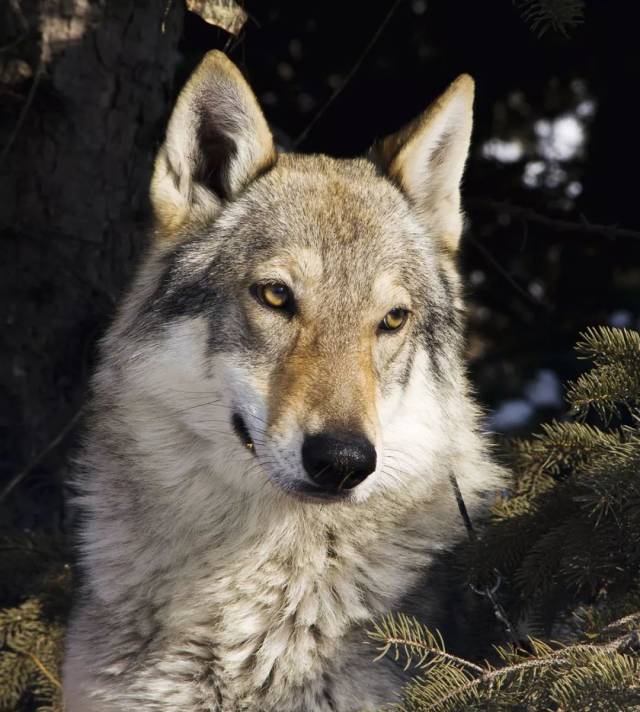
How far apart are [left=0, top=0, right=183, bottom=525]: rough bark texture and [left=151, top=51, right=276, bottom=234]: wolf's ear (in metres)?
1.37

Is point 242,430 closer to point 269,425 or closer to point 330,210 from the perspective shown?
point 269,425

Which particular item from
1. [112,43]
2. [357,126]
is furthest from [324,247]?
[357,126]

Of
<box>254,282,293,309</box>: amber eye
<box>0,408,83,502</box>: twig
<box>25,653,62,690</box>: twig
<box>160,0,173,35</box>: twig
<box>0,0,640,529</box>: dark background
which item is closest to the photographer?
<box>254,282,293,309</box>: amber eye

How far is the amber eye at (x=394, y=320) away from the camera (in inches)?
140

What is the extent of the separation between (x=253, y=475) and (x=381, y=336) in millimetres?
668

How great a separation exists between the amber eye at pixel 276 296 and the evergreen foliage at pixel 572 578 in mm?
1016

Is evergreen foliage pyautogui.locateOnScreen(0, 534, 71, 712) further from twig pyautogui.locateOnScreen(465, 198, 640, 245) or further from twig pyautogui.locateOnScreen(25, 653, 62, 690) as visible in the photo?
twig pyautogui.locateOnScreen(465, 198, 640, 245)

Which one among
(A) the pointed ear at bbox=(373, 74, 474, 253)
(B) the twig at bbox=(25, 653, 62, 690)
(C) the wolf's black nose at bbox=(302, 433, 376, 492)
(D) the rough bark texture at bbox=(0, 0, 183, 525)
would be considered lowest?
(B) the twig at bbox=(25, 653, 62, 690)

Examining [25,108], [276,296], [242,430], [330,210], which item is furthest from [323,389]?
[25,108]

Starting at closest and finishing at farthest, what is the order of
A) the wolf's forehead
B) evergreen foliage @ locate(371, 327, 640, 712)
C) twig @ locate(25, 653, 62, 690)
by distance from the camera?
1. evergreen foliage @ locate(371, 327, 640, 712)
2. the wolf's forehead
3. twig @ locate(25, 653, 62, 690)

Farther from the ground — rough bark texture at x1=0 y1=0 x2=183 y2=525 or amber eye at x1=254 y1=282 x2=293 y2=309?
amber eye at x1=254 y1=282 x2=293 y2=309

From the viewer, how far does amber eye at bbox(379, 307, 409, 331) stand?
3.56 metres

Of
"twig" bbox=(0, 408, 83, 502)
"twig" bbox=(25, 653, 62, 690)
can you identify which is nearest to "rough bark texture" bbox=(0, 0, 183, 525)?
"twig" bbox=(0, 408, 83, 502)

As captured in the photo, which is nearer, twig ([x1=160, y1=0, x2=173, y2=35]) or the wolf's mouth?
the wolf's mouth
